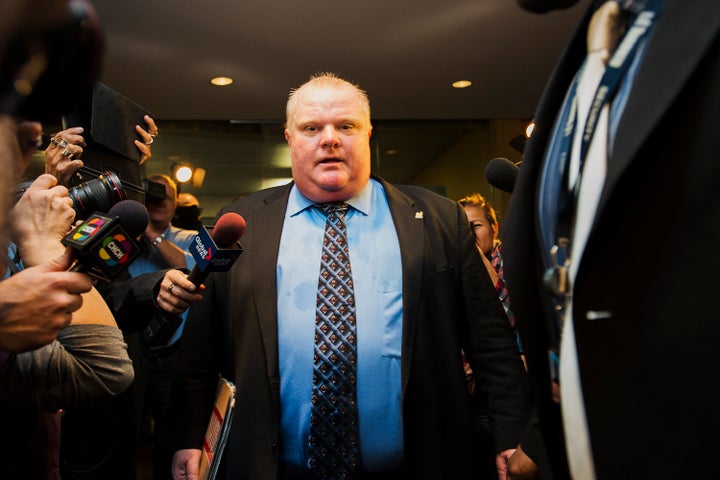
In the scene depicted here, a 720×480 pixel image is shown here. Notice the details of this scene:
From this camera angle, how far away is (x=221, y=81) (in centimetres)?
664

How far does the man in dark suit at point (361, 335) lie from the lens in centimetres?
200

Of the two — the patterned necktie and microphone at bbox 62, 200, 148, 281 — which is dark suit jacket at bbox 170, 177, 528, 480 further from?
microphone at bbox 62, 200, 148, 281

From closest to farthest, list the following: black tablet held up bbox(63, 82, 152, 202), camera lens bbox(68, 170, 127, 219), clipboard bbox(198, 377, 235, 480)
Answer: clipboard bbox(198, 377, 235, 480)
camera lens bbox(68, 170, 127, 219)
black tablet held up bbox(63, 82, 152, 202)

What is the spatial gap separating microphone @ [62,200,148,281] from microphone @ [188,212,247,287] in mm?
384

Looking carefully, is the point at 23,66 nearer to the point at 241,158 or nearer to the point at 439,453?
the point at 439,453

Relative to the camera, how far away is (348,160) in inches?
92.8

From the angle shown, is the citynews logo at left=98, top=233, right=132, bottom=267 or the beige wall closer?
the citynews logo at left=98, top=233, right=132, bottom=267

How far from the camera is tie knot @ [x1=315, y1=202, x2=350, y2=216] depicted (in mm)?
2322

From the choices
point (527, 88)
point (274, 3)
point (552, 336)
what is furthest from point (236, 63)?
point (552, 336)

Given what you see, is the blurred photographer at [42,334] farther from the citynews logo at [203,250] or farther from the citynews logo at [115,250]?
the citynews logo at [203,250]

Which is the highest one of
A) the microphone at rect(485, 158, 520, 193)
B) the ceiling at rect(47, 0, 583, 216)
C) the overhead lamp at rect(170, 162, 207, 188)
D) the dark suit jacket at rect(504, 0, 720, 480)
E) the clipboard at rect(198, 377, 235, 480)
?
the ceiling at rect(47, 0, 583, 216)

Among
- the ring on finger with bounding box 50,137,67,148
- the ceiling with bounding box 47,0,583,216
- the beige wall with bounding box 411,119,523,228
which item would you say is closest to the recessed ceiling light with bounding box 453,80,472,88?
the ceiling with bounding box 47,0,583,216

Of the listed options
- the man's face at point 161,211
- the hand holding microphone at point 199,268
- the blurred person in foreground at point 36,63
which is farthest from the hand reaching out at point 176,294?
the man's face at point 161,211

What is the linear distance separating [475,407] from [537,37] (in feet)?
13.4
